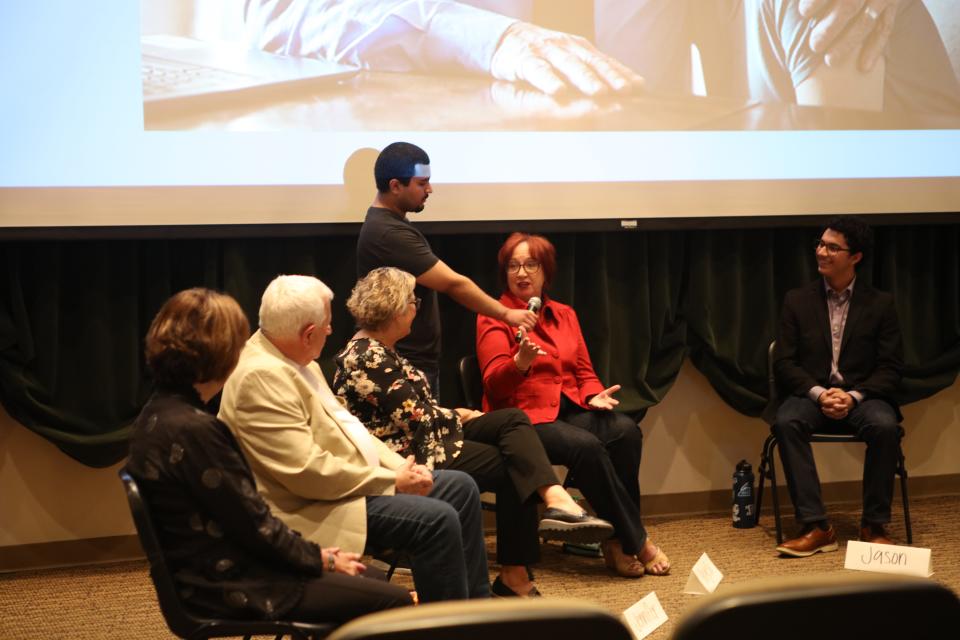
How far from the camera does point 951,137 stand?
4.28 meters

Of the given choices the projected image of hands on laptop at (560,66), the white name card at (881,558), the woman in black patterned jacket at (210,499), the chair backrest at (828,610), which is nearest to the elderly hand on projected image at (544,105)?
the projected image of hands on laptop at (560,66)

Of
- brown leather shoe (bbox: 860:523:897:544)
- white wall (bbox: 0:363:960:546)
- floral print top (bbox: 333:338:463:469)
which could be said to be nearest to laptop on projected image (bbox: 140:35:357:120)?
floral print top (bbox: 333:338:463:469)

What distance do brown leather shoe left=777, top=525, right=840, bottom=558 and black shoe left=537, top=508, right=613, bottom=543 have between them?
1.02 metres

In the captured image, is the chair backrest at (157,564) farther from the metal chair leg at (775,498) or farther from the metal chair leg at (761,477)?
the metal chair leg at (761,477)

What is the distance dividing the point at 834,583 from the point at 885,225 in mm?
3453

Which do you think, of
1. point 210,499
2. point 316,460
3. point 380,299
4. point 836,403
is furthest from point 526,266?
point 210,499

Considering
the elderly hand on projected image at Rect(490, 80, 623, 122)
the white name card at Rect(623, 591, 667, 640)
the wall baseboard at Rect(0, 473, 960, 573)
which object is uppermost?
the elderly hand on projected image at Rect(490, 80, 623, 122)

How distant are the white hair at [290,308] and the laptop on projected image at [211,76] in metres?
1.45

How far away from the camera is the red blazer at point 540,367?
3625 millimetres

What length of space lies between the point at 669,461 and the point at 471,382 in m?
1.15

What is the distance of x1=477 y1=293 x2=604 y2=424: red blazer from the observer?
362 cm

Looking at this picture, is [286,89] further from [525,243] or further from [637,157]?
[637,157]

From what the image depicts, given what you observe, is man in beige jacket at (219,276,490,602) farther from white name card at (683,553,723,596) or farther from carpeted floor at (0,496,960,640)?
white name card at (683,553,723,596)

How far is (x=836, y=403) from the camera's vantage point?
387cm
